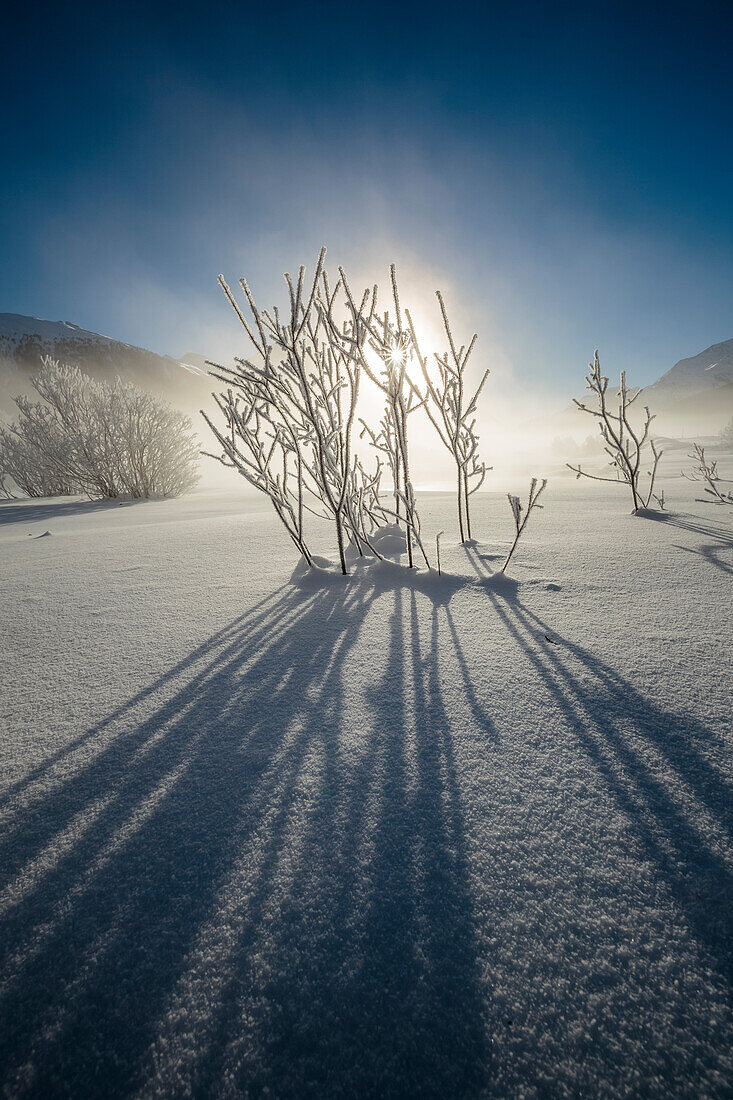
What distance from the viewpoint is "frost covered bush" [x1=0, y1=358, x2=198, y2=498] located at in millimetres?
8039

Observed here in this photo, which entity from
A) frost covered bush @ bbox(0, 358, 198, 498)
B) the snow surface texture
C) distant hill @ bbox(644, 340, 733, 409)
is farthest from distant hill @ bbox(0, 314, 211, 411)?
distant hill @ bbox(644, 340, 733, 409)

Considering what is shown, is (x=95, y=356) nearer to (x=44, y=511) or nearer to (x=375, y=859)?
(x=44, y=511)

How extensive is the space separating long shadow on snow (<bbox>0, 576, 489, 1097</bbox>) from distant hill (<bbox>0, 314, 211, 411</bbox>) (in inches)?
2781

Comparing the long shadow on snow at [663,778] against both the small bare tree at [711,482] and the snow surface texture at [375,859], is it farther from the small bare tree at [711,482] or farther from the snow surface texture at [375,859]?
the small bare tree at [711,482]

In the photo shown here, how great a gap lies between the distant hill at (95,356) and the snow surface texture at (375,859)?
231ft

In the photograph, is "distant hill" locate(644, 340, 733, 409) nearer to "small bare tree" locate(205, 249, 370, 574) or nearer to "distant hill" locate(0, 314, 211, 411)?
"distant hill" locate(0, 314, 211, 411)

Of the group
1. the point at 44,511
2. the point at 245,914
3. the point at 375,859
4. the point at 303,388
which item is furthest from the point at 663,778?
the point at 44,511

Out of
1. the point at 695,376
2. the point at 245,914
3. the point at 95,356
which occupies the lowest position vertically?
the point at 245,914

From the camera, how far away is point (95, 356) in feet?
233

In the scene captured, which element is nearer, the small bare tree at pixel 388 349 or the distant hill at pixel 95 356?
the small bare tree at pixel 388 349

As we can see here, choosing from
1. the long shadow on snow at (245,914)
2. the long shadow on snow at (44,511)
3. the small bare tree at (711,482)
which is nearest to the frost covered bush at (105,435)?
the long shadow on snow at (44,511)

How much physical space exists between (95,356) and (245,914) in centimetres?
9161

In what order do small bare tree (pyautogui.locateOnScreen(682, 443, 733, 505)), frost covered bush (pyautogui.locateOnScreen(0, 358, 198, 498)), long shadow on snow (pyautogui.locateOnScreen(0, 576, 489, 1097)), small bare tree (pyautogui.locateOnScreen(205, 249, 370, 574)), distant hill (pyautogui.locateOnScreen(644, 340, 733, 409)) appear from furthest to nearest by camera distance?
distant hill (pyautogui.locateOnScreen(644, 340, 733, 409))
frost covered bush (pyautogui.locateOnScreen(0, 358, 198, 498))
small bare tree (pyautogui.locateOnScreen(682, 443, 733, 505))
small bare tree (pyautogui.locateOnScreen(205, 249, 370, 574))
long shadow on snow (pyautogui.locateOnScreen(0, 576, 489, 1097))

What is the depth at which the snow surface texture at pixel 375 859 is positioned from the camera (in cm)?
47
